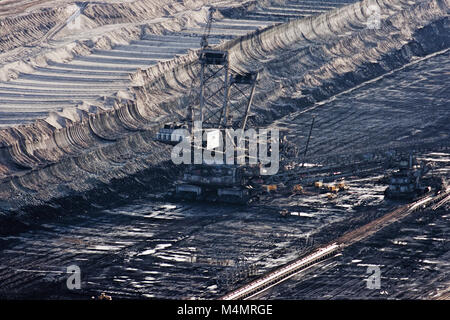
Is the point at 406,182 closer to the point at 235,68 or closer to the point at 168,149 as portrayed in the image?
the point at 168,149

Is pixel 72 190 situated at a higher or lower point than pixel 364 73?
lower

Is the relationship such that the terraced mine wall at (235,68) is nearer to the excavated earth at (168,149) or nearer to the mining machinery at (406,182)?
the excavated earth at (168,149)

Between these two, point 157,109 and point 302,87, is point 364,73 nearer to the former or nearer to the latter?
point 302,87

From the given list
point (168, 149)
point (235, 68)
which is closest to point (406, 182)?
point (168, 149)

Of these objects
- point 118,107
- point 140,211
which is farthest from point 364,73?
point 140,211

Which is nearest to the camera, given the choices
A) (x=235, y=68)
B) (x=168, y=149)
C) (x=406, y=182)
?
(x=406, y=182)
